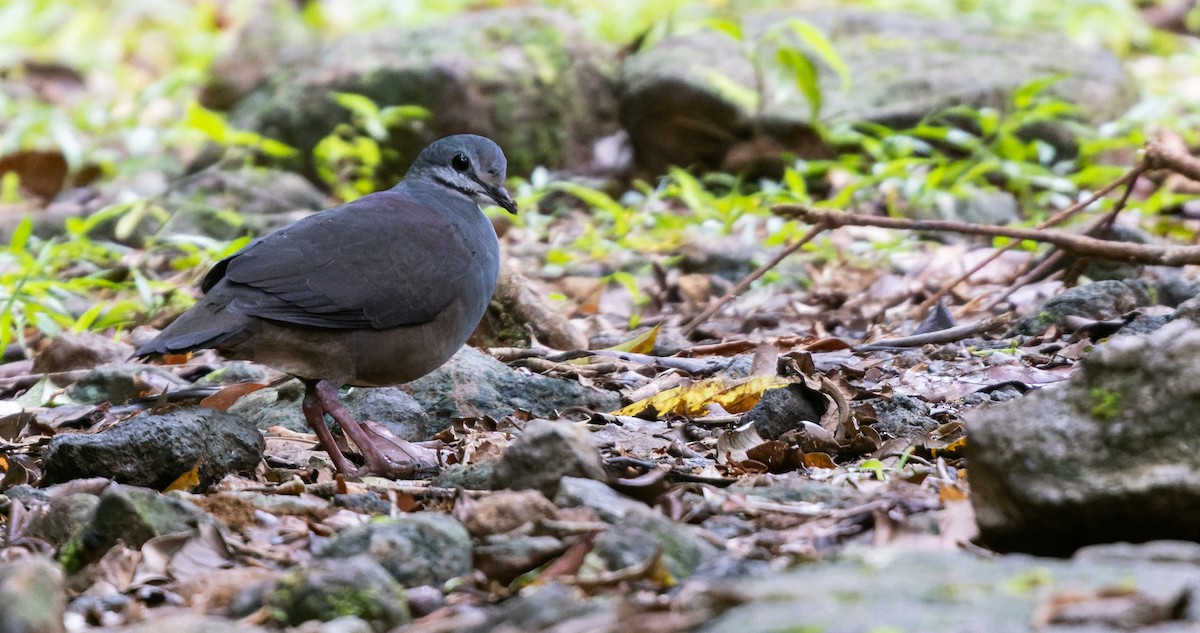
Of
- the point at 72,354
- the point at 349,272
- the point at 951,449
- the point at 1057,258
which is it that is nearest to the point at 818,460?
the point at 951,449

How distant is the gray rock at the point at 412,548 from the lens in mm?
2691

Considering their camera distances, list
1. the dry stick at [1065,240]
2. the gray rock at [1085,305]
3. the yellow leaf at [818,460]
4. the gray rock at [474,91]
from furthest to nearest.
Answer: the gray rock at [474,91]
the gray rock at [1085,305]
the dry stick at [1065,240]
the yellow leaf at [818,460]

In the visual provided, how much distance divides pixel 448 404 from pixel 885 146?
451cm

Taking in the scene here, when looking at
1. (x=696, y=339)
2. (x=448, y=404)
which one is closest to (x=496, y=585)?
(x=448, y=404)

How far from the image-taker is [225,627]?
2324 mm

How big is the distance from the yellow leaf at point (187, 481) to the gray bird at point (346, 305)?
0.36 meters

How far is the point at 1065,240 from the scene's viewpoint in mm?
4484

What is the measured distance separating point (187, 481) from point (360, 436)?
56cm

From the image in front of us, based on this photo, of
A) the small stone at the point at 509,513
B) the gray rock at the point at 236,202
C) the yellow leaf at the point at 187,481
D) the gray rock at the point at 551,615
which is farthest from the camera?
the gray rock at the point at 236,202

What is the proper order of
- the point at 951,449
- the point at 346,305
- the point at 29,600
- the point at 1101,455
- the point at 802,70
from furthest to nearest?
1. the point at 802,70
2. the point at 346,305
3. the point at 951,449
4. the point at 1101,455
5. the point at 29,600

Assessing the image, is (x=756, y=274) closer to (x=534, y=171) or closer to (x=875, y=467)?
(x=875, y=467)

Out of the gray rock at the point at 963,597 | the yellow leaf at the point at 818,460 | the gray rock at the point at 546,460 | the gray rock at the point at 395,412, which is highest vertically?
the gray rock at the point at 963,597

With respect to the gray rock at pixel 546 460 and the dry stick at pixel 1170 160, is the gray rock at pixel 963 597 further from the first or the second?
the dry stick at pixel 1170 160

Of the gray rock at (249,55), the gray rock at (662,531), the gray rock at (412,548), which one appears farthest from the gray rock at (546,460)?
the gray rock at (249,55)
